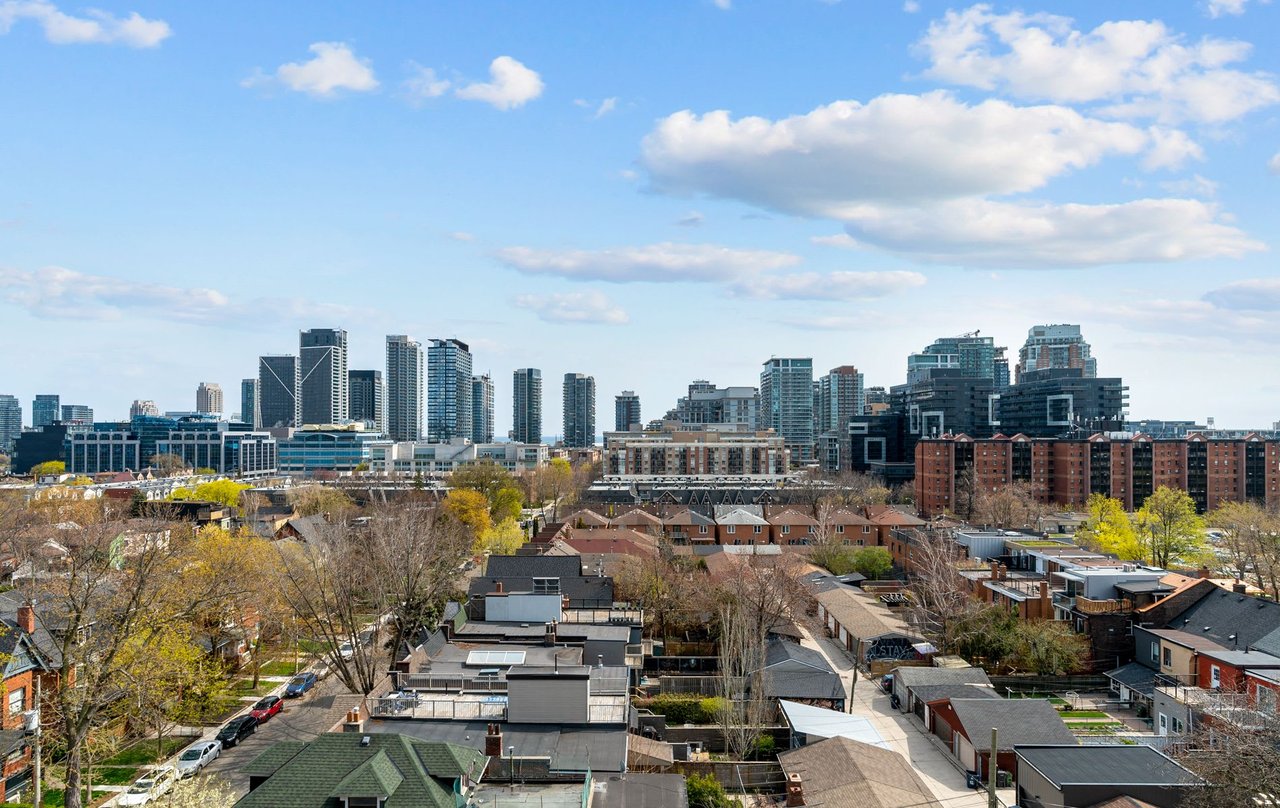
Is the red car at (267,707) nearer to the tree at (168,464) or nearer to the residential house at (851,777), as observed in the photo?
the residential house at (851,777)

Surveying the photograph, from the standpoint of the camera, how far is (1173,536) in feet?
197

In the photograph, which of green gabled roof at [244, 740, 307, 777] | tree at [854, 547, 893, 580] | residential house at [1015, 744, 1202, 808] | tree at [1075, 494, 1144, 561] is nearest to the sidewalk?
residential house at [1015, 744, 1202, 808]

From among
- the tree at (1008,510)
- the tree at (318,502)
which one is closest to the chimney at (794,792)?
the tree at (1008,510)

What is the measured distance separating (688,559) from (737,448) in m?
81.8

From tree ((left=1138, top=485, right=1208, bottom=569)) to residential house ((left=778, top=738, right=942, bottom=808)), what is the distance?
41.0 m

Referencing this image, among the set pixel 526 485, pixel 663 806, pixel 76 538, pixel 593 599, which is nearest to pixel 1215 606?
pixel 593 599

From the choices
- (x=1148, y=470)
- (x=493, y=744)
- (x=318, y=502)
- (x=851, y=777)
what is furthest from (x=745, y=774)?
(x=1148, y=470)

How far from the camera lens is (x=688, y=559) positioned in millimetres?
54938

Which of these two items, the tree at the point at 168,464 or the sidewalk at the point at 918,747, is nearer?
the sidewalk at the point at 918,747

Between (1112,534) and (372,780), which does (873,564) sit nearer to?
(1112,534)

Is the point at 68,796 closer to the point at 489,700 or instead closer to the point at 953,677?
the point at 489,700

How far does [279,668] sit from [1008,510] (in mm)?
60862

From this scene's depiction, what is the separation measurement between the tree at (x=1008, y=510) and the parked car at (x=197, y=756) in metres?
59.2

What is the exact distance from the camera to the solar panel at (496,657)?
29766 millimetres
